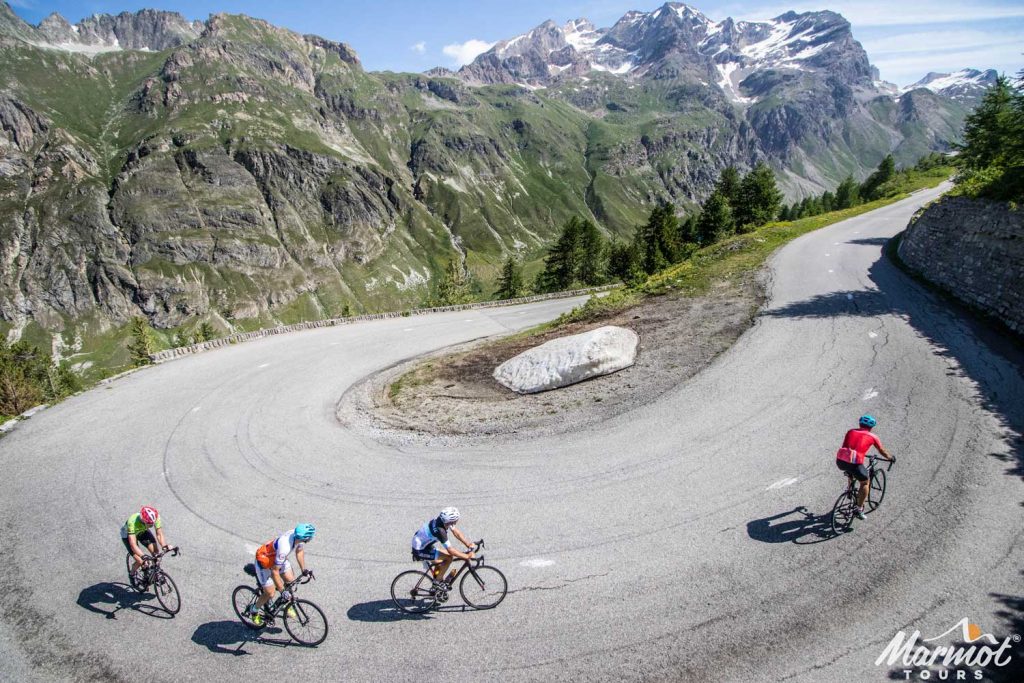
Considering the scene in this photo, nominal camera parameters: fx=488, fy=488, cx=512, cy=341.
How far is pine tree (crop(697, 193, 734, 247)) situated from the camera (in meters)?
68.5

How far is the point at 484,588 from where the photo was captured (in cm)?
952

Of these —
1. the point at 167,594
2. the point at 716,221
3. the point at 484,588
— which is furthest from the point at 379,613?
the point at 716,221

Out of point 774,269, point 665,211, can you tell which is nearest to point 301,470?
point 774,269

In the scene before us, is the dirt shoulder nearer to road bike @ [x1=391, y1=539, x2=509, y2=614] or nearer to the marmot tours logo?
road bike @ [x1=391, y1=539, x2=509, y2=614]

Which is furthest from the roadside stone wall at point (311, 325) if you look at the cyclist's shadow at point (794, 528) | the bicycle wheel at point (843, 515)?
the bicycle wheel at point (843, 515)

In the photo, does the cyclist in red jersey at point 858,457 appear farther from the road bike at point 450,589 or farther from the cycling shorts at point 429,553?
the cycling shorts at point 429,553

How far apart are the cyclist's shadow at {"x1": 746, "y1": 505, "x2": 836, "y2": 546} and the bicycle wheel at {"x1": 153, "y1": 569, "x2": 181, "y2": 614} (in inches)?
464

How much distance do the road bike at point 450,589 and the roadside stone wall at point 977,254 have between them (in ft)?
70.9

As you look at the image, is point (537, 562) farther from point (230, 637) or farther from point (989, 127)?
point (989, 127)

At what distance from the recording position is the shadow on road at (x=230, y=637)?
894 cm

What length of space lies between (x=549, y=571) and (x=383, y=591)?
340 centimetres

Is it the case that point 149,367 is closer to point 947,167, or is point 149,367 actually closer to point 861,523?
point 861,523

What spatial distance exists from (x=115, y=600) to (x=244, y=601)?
3.23m

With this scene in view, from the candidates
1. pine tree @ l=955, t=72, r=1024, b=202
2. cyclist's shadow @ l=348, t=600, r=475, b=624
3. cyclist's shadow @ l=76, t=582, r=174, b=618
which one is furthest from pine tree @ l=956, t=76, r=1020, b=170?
cyclist's shadow @ l=76, t=582, r=174, b=618
